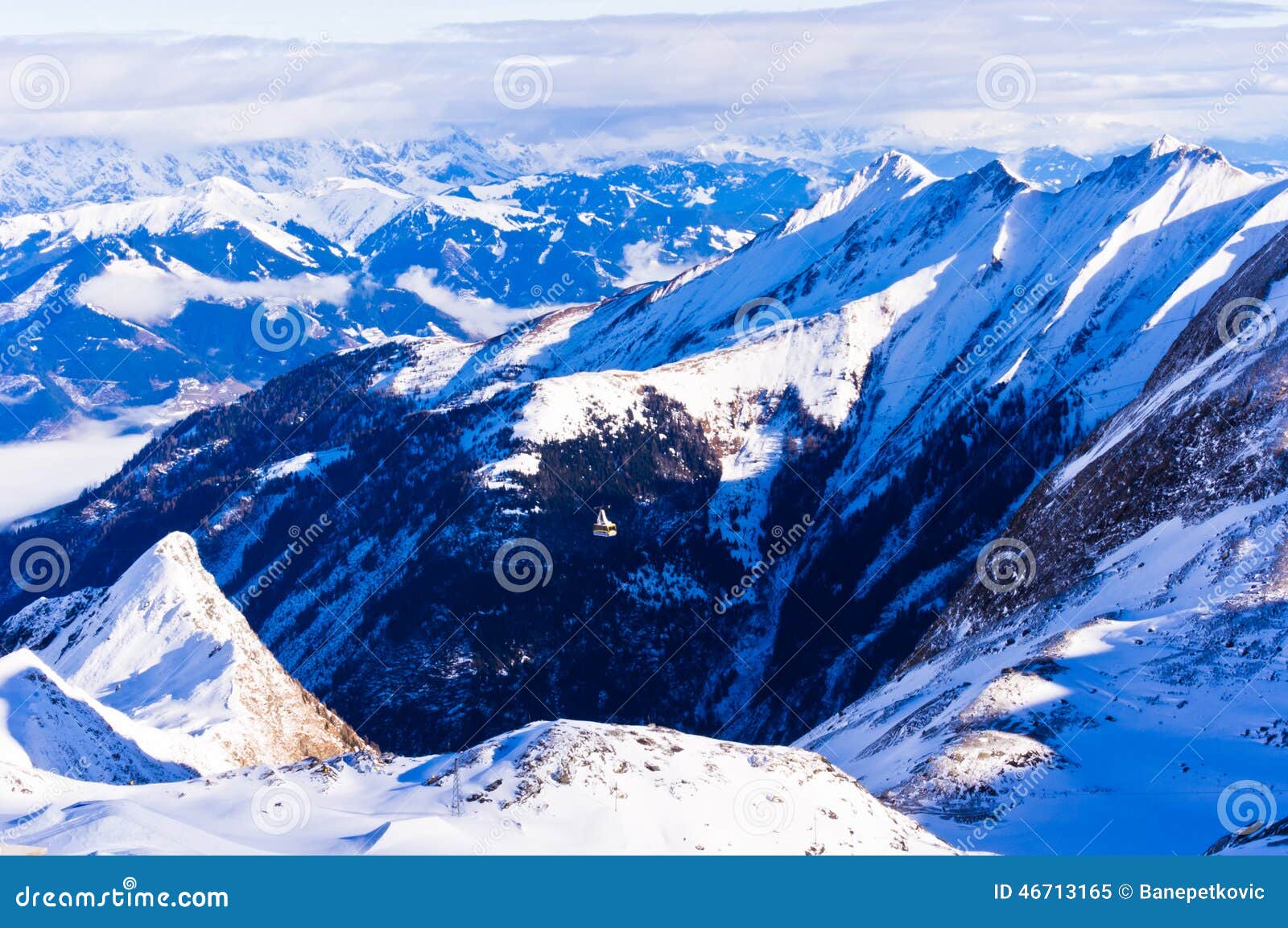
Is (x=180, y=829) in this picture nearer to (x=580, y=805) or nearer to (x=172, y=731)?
(x=580, y=805)

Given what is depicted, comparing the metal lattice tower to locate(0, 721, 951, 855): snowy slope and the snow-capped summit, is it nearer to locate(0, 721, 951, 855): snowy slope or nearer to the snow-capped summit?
locate(0, 721, 951, 855): snowy slope

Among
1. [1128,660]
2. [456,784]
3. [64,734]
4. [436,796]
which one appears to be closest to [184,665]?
[64,734]

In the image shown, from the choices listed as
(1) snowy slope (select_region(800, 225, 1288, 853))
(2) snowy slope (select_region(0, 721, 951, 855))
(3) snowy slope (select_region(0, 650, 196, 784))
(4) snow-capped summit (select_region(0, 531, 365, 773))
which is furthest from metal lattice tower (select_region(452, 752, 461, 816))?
(4) snow-capped summit (select_region(0, 531, 365, 773))

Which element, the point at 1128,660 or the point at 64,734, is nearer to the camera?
the point at 64,734

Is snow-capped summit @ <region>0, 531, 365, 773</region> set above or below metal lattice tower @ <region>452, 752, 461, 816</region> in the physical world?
above

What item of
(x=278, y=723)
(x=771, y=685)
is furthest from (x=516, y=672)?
(x=278, y=723)

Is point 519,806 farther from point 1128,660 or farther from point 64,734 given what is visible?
point 1128,660
